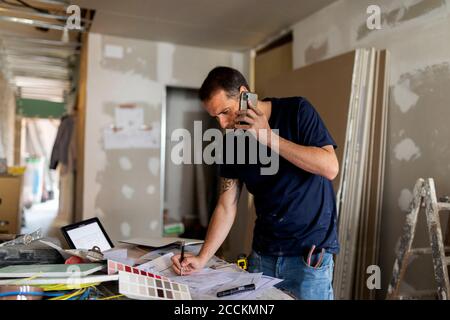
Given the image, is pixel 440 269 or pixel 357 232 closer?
pixel 440 269

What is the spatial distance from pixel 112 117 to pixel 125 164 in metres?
0.47

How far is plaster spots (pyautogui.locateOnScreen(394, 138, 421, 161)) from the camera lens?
2.30m

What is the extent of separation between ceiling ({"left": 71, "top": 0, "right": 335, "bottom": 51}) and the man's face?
175 cm

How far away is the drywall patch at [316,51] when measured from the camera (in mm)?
3037

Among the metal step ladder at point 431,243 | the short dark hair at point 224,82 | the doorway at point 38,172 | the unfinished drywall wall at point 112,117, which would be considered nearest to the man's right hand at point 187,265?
the short dark hair at point 224,82

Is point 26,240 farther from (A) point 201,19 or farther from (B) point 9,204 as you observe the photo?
(A) point 201,19

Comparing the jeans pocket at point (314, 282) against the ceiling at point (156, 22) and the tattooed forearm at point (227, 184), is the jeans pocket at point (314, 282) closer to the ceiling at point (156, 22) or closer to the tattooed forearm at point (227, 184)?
the tattooed forearm at point (227, 184)

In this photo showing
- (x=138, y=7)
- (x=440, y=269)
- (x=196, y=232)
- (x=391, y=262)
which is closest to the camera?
(x=440, y=269)

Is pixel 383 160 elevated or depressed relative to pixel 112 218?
elevated

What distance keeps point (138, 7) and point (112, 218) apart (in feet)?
6.43

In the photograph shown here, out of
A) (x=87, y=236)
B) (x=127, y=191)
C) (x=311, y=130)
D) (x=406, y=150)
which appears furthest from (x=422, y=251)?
(x=127, y=191)

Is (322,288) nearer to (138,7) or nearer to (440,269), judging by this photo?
(440,269)
